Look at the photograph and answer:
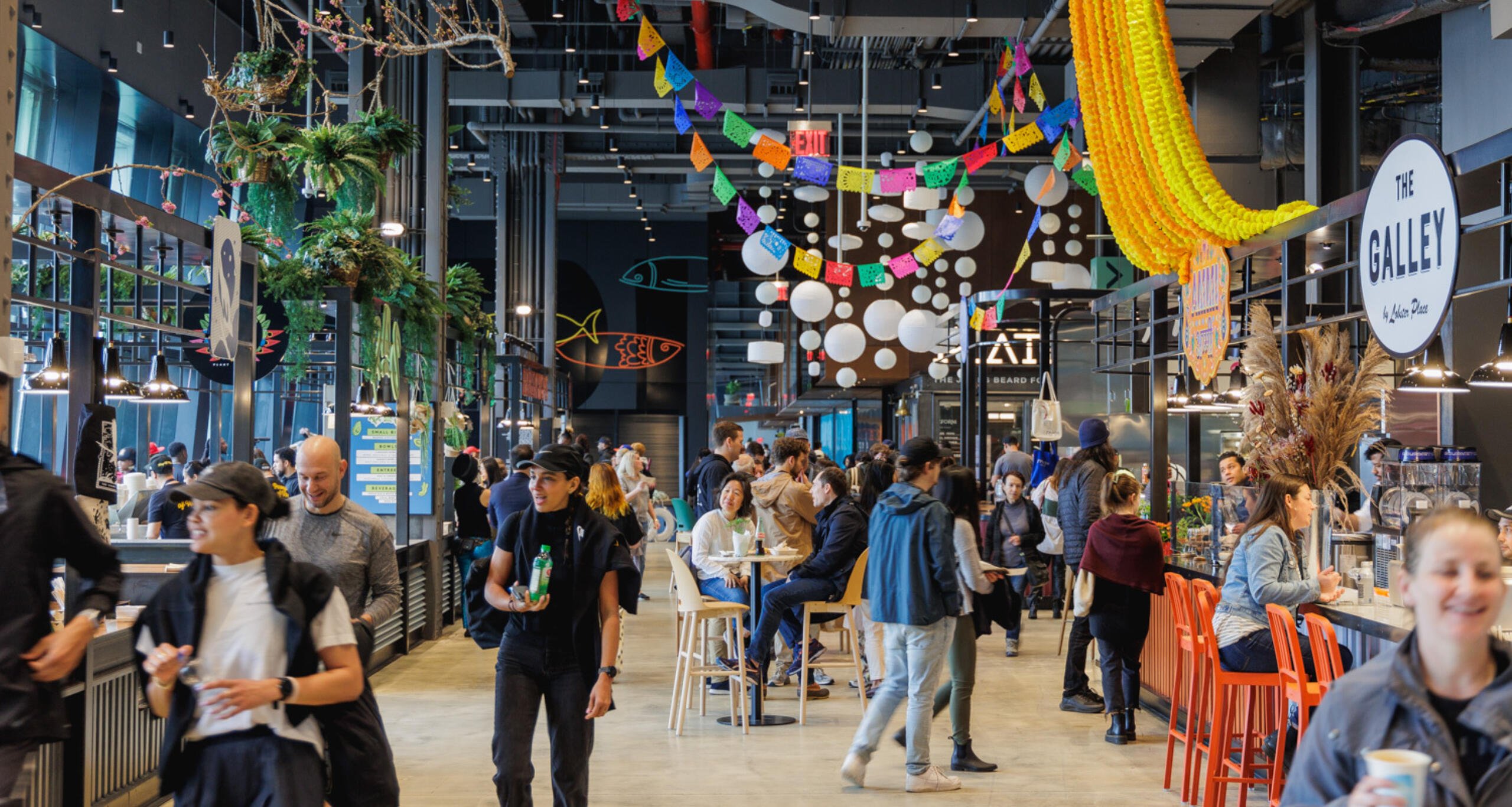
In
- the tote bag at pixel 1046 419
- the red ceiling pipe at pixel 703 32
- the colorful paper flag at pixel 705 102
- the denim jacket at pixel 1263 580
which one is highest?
the red ceiling pipe at pixel 703 32

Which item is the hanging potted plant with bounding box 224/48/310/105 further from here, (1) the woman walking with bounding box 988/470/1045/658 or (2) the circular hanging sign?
(1) the woman walking with bounding box 988/470/1045/658

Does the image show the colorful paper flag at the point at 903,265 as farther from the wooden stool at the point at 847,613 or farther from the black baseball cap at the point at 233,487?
the black baseball cap at the point at 233,487

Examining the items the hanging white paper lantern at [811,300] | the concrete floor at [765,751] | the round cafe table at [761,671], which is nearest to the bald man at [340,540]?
the concrete floor at [765,751]

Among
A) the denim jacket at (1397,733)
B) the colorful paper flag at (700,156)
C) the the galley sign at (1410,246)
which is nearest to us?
the denim jacket at (1397,733)

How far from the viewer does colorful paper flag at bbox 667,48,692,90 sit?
33.5 ft

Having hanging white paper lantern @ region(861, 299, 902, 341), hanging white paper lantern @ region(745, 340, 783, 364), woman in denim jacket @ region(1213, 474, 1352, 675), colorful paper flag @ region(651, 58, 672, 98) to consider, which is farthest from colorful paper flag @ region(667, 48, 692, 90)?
hanging white paper lantern @ region(745, 340, 783, 364)

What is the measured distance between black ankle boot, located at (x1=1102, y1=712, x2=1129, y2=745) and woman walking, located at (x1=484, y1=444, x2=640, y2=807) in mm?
3648

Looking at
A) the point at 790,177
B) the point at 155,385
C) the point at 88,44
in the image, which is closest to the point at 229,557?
the point at 155,385

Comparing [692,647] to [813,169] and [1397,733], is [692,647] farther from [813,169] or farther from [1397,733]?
[1397,733]

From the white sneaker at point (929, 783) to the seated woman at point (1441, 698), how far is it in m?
4.18

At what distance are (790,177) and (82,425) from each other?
18.1 meters

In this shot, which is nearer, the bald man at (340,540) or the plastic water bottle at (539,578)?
the bald man at (340,540)

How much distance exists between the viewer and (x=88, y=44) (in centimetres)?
1432

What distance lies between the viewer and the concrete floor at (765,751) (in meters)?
5.89
